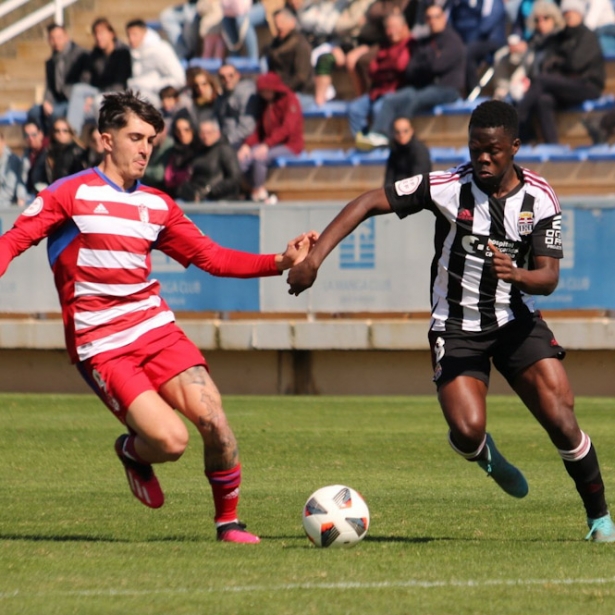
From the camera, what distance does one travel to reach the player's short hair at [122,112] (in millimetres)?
7074

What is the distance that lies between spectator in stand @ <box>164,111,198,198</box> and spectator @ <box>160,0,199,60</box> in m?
3.87

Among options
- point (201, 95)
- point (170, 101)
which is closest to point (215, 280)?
point (201, 95)

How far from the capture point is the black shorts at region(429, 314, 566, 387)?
23.5 feet

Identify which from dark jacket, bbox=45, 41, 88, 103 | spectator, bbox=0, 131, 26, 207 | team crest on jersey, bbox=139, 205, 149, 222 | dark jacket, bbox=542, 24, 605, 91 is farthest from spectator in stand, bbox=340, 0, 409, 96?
team crest on jersey, bbox=139, 205, 149, 222

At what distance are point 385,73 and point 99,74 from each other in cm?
432

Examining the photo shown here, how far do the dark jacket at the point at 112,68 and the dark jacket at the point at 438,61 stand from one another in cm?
412

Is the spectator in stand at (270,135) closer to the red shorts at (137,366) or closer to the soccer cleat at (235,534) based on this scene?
the red shorts at (137,366)

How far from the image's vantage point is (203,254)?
7.30m

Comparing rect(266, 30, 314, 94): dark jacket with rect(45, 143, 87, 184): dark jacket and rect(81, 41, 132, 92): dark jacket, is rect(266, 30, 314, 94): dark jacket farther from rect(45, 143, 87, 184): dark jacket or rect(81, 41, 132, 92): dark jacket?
rect(45, 143, 87, 184): dark jacket

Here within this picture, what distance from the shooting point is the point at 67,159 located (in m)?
18.5

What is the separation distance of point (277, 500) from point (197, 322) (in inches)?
302

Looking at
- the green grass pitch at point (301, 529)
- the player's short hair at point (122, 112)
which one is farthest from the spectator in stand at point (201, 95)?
the player's short hair at point (122, 112)

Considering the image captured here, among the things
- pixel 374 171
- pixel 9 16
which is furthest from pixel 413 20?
pixel 9 16

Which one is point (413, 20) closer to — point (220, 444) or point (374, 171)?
point (374, 171)
